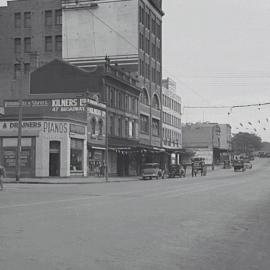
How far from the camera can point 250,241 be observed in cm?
1189

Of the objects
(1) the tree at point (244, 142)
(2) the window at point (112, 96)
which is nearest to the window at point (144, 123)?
(2) the window at point (112, 96)

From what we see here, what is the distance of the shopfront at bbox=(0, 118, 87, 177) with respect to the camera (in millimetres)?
49844

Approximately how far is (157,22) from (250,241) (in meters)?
77.3

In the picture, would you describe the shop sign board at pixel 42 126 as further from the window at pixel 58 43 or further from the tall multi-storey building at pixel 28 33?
the window at pixel 58 43

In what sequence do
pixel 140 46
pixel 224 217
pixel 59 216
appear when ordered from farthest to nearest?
pixel 140 46, pixel 224 217, pixel 59 216

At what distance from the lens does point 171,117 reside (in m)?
99.1

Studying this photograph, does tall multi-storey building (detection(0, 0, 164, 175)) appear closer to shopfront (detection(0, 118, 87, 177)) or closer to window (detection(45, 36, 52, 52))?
window (detection(45, 36, 52, 52))

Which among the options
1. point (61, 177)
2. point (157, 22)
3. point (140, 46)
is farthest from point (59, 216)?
point (157, 22)

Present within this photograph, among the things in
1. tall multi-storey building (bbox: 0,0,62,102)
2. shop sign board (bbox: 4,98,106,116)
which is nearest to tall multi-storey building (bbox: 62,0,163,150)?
tall multi-storey building (bbox: 0,0,62,102)

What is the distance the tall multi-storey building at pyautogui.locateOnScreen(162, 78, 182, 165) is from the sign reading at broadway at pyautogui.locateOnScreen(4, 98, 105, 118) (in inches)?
1308

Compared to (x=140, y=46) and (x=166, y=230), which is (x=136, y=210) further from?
(x=140, y=46)

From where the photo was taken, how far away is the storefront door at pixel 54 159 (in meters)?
50.9

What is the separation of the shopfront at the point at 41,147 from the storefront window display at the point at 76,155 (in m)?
0.10

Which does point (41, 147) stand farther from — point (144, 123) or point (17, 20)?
point (17, 20)
